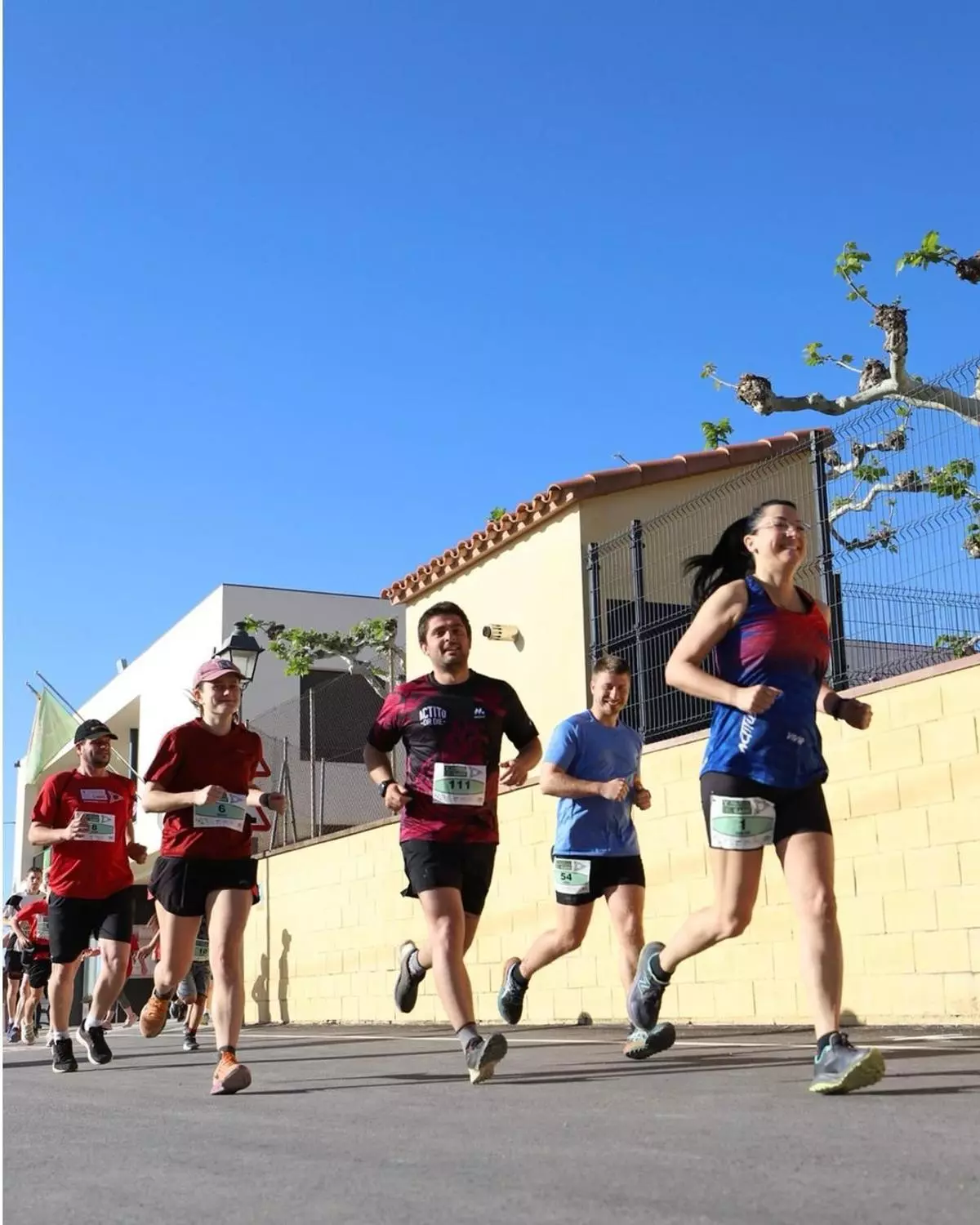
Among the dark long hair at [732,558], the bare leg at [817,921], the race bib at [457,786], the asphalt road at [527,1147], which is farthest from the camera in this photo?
the race bib at [457,786]

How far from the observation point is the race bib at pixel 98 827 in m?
9.36

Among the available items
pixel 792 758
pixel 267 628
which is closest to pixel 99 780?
pixel 792 758

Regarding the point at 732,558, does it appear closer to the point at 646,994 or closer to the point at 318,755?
the point at 646,994

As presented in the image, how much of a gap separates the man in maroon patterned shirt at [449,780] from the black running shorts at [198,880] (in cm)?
71

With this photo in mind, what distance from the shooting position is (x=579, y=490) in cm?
1595

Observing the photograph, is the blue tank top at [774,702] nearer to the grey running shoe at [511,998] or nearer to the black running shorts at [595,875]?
the black running shorts at [595,875]

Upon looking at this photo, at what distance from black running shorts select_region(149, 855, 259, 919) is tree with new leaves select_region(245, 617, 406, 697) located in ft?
59.7

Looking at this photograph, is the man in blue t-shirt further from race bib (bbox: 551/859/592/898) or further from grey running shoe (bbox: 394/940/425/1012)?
grey running shoe (bbox: 394/940/425/1012)

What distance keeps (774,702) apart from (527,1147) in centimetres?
195

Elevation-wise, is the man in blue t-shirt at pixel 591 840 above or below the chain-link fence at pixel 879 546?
below

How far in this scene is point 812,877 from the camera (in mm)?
5219

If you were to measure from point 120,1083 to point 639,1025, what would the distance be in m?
2.63

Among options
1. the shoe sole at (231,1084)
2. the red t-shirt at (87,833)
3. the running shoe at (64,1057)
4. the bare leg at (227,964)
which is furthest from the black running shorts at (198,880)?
the red t-shirt at (87,833)

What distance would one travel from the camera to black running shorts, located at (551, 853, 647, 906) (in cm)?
786
